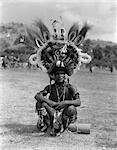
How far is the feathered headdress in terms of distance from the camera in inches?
254

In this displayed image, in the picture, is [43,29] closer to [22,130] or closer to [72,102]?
[72,102]

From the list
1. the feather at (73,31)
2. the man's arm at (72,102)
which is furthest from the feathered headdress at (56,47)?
the man's arm at (72,102)

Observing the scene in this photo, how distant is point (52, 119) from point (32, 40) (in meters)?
1.63

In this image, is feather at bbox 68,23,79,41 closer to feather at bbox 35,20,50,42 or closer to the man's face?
feather at bbox 35,20,50,42

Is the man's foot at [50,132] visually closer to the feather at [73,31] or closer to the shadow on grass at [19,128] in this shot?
the shadow on grass at [19,128]

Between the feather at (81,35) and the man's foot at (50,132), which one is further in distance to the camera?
the feather at (81,35)

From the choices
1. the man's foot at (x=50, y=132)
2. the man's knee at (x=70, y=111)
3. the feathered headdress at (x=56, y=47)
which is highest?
the feathered headdress at (x=56, y=47)

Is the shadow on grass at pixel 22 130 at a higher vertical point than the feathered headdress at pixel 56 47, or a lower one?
lower

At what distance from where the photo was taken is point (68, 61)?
6531 mm

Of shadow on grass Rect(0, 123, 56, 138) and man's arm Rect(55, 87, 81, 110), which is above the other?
man's arm Rect(55, 87, 81, 110)

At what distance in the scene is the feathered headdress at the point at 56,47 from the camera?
6.45m

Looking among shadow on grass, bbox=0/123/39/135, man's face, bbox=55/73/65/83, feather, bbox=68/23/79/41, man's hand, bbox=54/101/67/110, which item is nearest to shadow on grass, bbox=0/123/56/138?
shadow on grass, bbox=0/123/39/135

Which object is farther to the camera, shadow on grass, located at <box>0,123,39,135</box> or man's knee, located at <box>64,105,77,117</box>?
shadow on grass, located at <box>0,123,39,135</box>

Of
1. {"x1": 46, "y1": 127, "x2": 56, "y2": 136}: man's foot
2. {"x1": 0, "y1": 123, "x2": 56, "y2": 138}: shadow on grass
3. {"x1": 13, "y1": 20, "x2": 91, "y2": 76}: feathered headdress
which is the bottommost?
{"x1": 0, "y1": 123, "x2": 56, "y2": 138}: shadow on grass
